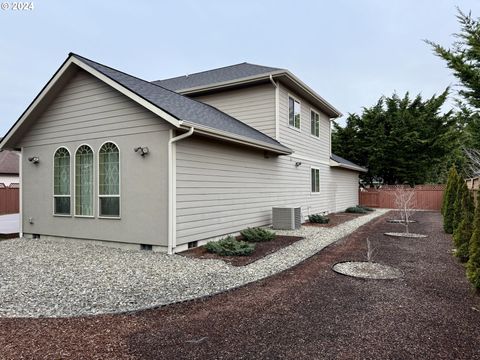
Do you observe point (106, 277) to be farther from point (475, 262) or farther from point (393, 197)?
point (393, 197)

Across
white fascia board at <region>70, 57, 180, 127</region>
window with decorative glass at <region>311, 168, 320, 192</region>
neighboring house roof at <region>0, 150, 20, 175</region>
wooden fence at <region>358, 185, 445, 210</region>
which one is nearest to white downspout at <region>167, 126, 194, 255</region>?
white fascia board at <region>70, 57, 180, 127</region>

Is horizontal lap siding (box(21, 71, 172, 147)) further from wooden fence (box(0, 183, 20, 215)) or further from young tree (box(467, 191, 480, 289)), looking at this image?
wooden fence (box(0, 183, 20, 215))

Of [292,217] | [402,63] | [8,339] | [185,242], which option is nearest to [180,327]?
[8,339]

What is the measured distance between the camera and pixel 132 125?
23.8ft

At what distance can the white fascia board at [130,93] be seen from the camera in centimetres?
635

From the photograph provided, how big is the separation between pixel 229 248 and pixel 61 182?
5026mm

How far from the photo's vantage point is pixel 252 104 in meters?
11.3

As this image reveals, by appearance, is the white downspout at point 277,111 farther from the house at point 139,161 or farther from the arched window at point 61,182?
the arched window at point 61,182

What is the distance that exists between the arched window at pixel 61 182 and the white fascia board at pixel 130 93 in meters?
2.29

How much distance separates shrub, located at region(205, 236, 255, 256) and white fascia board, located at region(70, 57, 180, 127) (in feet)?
9.04

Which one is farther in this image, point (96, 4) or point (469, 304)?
point (96, 4)

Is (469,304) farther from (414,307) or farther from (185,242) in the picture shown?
→ (185,242)

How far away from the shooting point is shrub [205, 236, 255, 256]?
22.3 feet

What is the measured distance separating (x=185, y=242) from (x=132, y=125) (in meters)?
2.91
